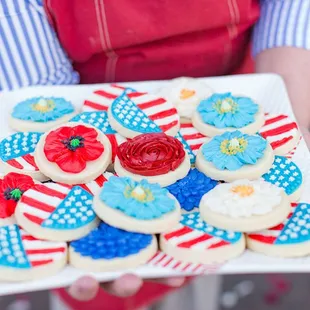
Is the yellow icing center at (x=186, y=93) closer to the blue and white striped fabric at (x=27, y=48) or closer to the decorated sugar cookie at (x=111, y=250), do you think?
the blue and white striped fabric at (x=27, y=48)

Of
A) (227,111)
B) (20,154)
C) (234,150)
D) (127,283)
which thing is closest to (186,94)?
(227,111)

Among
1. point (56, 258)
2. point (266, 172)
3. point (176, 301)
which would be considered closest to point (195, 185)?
point (266, 172)

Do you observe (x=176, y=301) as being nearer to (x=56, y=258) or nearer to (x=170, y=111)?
(x=170, y=111)

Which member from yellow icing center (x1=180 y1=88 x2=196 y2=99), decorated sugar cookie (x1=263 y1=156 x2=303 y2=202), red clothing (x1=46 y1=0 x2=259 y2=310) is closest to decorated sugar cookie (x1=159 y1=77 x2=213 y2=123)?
yellow icing center (x1=180 y1=88 x2=196 y2=99)

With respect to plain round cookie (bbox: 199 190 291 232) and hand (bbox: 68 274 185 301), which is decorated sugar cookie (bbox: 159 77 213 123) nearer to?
plain round cookie (bbox: 199 190 291 232)

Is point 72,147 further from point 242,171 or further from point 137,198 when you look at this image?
point 242,171

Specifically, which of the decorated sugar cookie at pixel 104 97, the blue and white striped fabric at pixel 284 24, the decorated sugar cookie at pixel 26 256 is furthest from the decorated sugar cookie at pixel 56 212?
the blue and white striped fabric at pixel 284 24
